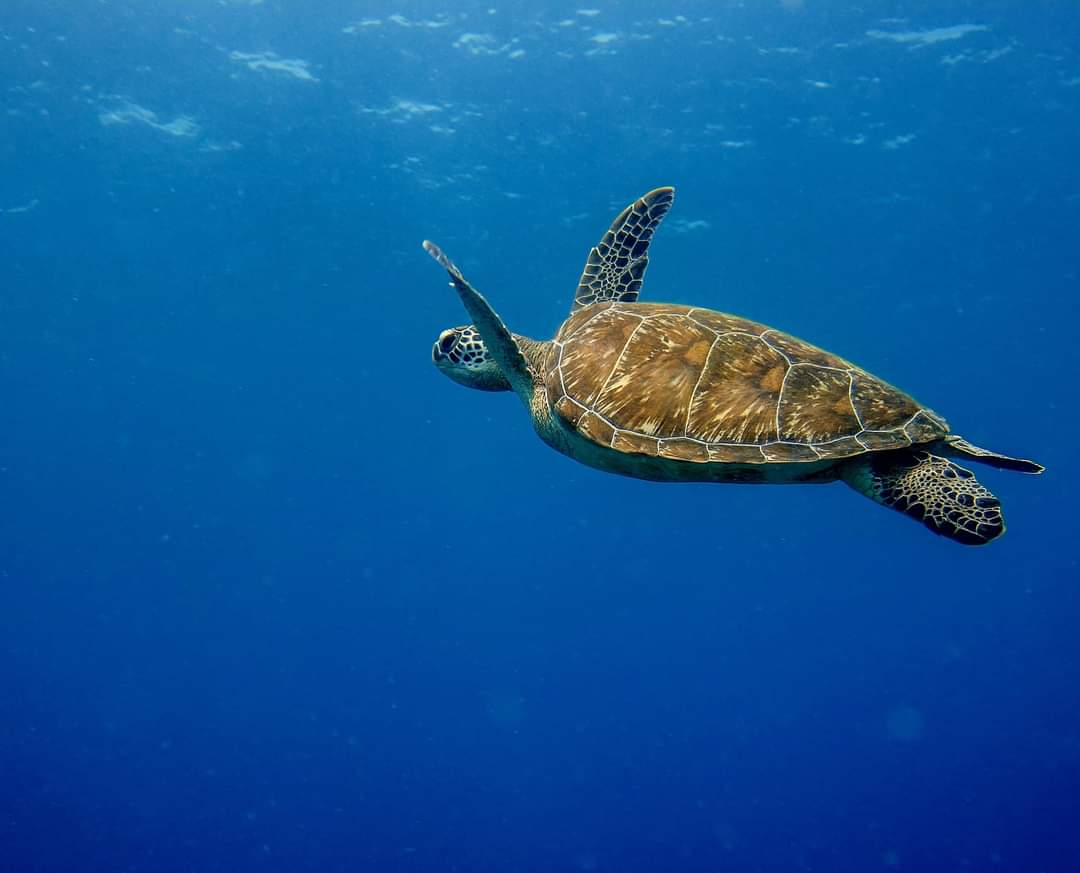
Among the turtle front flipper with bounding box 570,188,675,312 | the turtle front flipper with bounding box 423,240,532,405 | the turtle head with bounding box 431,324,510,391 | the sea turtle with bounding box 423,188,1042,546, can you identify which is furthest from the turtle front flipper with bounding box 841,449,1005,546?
the turtle head with bounding box 431,324,510,391

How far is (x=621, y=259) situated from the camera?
696 centimetres

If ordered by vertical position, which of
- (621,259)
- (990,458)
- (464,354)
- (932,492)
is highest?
(621,259)

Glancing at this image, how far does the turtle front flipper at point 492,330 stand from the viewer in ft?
13.7

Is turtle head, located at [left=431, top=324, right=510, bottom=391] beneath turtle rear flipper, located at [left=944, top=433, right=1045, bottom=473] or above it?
beneath

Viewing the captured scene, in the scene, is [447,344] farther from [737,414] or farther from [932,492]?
[932,492]

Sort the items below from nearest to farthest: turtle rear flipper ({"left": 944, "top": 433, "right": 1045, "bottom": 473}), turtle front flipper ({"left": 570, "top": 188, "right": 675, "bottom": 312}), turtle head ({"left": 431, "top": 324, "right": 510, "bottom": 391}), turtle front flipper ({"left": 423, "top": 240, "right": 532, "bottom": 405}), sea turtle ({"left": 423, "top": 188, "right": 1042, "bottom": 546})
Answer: turtle front flipper ({"left": 423, "top": 240, "right": 532, "bottom": 405}) < turtle rear flipper ({"left": 944, "top": 433, "right": 1045, "bottom": 473}) < sea turtle ({"left": 423, "top": 188, "right": 1042, "bottom": 546}) < turtle head ({"left": 431, "top": 324, "right": 510, "bottom": 391}) < turtle front flipper ({"left": 570, "top": 188, "right": 675, "bottom": 312})

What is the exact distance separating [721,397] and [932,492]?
155 cm

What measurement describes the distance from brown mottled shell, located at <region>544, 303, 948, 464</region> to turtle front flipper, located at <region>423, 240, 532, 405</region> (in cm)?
40

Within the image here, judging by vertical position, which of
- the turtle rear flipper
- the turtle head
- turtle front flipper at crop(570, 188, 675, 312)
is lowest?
the turtle head

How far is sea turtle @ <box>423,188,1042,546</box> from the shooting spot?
14.8 ft

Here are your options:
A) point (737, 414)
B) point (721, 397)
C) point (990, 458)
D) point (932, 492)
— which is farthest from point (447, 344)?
point (990, 458)

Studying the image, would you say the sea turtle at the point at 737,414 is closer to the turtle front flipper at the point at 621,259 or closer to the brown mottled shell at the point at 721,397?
the brown mottled shell at the point at 721,397

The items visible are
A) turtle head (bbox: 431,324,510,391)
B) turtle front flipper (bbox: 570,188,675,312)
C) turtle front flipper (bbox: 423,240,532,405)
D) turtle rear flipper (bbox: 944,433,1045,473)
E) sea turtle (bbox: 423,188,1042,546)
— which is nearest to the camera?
turtle front flipper (bbox: 423,240,532,405)

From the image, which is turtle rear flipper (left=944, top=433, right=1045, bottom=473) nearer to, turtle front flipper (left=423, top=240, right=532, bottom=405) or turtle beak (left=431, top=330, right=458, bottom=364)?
turtle front flipper (left=423, top=240, right=532, bottom=405)
